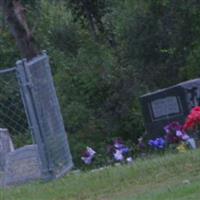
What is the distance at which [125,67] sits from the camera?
73.1 feet

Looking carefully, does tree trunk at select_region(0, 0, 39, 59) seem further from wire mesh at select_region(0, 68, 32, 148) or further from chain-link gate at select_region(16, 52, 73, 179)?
chain-link gate at select_region(16, 52, 73, 179)

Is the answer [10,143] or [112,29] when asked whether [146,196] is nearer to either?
[10,143]

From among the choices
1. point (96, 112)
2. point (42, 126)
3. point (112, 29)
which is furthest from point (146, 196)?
point (112, 29)

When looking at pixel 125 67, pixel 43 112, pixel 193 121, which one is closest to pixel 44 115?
pixel 43 112

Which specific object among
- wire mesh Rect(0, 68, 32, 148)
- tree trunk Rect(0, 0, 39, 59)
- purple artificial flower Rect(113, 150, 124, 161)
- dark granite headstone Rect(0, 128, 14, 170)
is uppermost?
tree trunk Rect(0, 0, 39, 59)

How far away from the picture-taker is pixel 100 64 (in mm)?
21781

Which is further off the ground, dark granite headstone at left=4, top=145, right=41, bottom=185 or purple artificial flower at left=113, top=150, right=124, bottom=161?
dark granite headstone at left=4, top=145, right=41, bottom=185

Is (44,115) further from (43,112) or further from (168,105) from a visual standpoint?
(168,105)

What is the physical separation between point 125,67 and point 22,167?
10.4 meters

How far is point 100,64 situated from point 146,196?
43.1 feet

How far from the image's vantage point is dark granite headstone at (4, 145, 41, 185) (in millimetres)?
11977

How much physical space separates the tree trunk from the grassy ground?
8.03 metres

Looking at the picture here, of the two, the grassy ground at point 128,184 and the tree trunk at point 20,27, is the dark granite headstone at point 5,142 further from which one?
the tree trunk at point 20,27

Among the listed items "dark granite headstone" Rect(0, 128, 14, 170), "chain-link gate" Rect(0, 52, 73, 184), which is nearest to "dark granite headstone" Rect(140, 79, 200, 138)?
"dark granite headstone" Rect(0, 128, 14, 170)
